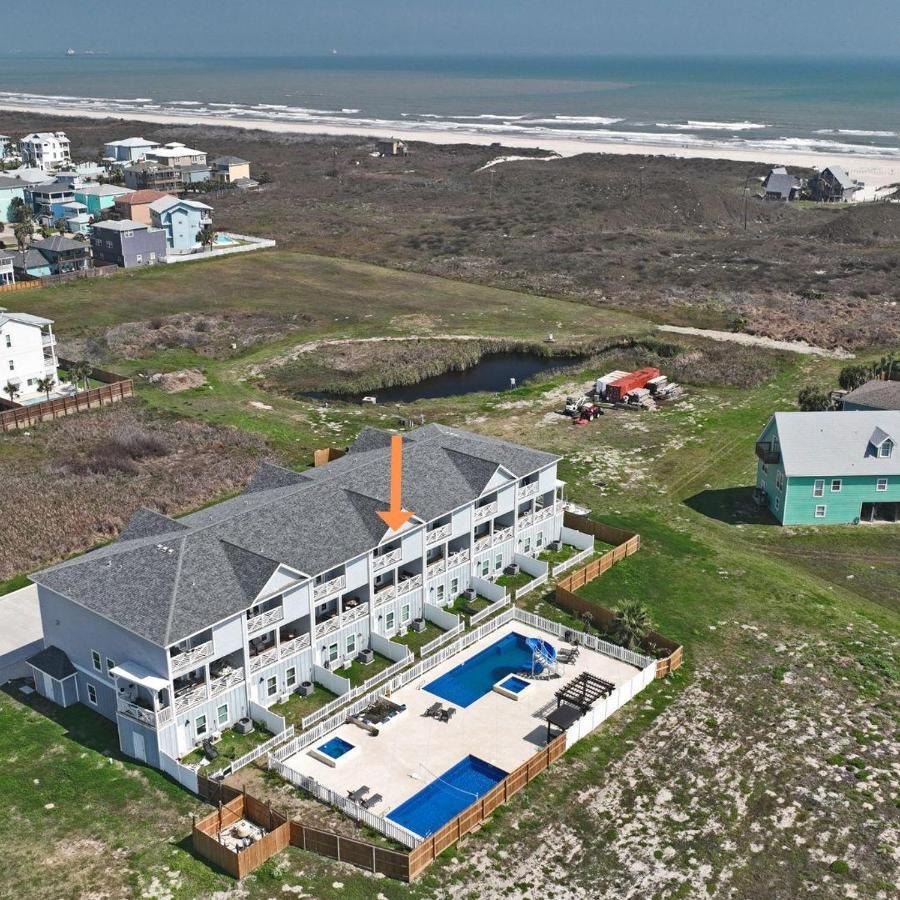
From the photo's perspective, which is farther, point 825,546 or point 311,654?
point 825,546

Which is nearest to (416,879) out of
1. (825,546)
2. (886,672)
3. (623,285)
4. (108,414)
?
(886,672)

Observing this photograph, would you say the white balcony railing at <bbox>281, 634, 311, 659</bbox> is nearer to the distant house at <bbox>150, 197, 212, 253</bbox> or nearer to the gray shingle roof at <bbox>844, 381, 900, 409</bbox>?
the gray shingle roof at <bbox>844, 381, 900, 409</bbox>

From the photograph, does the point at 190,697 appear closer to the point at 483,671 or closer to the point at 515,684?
the point at 483,671

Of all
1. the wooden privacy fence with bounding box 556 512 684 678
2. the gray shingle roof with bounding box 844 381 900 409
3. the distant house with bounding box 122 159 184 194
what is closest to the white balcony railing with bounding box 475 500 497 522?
the wooden privacy fence with bounding box 556 512 684 678

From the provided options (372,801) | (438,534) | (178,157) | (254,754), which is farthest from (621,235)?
(372,801)

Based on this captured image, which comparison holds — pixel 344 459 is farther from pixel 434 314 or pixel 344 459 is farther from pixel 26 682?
pixel 434 314

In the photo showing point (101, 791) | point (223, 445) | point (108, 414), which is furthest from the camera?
point (108, 414)

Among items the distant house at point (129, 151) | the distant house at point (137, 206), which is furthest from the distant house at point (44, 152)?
the distant house at point (137, 206)
